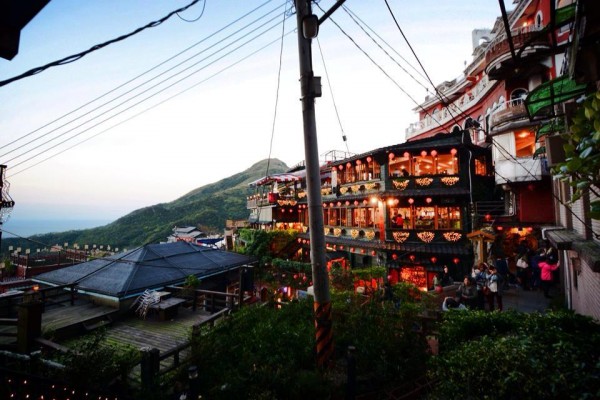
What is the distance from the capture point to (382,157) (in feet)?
76.0

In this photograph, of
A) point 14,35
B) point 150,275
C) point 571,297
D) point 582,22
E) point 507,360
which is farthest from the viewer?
point 150,275

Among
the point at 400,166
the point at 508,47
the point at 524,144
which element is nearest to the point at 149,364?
the point at 400,166

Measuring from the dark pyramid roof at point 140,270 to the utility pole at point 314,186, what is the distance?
397 inches

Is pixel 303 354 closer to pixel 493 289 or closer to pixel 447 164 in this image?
pixel 493 289

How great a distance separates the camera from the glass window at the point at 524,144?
1845 centimetres

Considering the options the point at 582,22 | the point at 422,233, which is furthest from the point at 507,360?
→ the point at 422,233

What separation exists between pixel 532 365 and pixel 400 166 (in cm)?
2161

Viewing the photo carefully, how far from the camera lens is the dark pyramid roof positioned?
42.9ft

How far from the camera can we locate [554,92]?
5.94 m

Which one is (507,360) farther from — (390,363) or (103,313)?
(103,313)

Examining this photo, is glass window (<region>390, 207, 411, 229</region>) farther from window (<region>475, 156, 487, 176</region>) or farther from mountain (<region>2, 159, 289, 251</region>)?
mountain (<region>2, 159, 289, 251</region>)

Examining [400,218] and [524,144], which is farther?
[400,218]

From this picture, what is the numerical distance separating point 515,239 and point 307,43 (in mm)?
21031

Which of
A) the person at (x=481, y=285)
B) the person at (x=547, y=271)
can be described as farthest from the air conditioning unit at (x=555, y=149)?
the person at (x=547, y=271)
